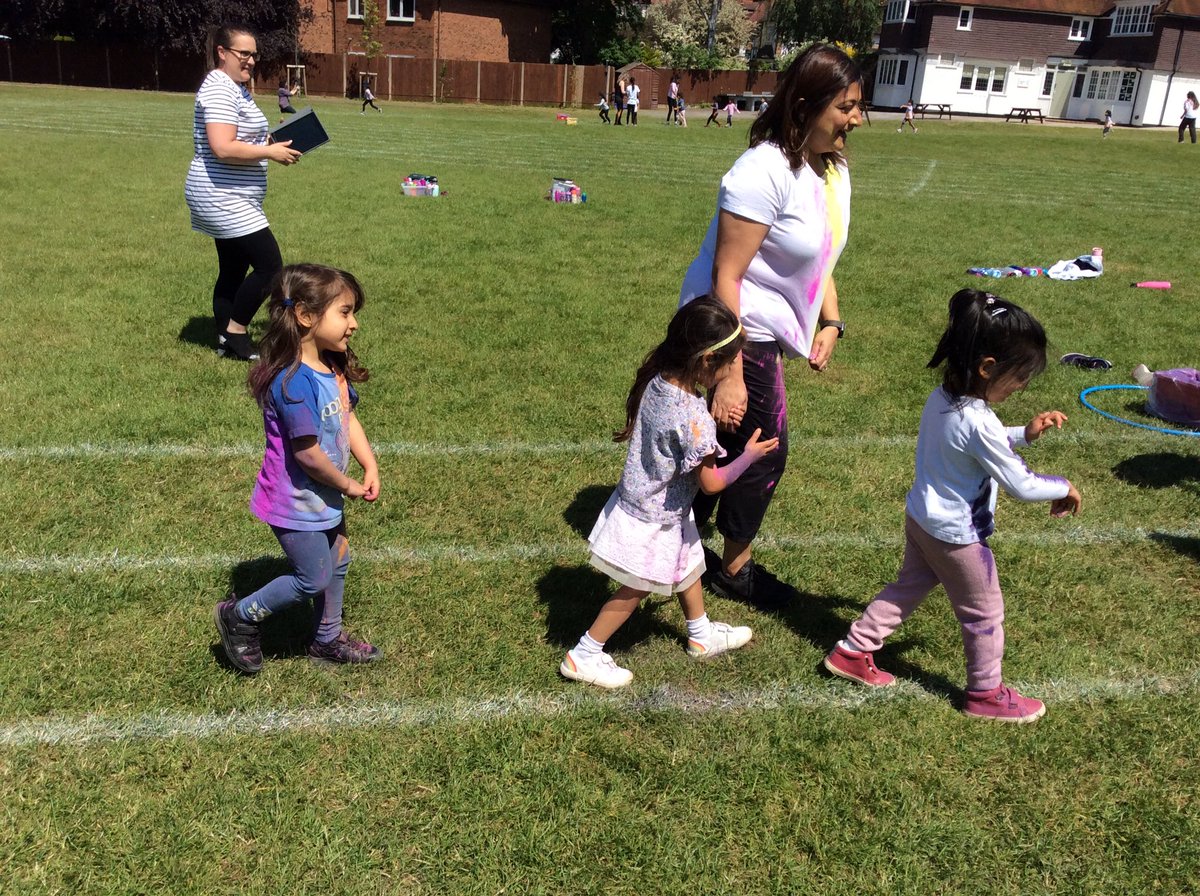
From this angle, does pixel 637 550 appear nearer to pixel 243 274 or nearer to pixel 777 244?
pixel 777 244

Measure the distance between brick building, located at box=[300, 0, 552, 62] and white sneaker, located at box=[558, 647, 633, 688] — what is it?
50.8 meters

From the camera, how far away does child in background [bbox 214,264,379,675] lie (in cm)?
312

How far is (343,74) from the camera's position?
46375mm

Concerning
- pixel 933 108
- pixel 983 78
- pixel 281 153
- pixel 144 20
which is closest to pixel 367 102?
pixel 144 20

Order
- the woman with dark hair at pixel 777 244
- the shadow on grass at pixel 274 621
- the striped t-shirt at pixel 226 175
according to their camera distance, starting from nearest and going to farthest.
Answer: the woman with dark hair at pixel 777 244 → the shadow on grass at pixel 274 621 → the striped t-shirt at pixel 226 175

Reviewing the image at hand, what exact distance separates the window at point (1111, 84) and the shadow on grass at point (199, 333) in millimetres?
62553

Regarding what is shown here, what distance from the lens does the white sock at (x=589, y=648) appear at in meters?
3.63

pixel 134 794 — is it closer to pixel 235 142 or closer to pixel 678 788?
pixel 678 788

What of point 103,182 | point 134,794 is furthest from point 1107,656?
point 103,182

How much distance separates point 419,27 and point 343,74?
6.04 meters

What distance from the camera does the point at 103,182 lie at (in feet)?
47.5

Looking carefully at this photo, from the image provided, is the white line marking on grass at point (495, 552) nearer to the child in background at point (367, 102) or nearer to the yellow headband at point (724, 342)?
the yellow headband at point (724, 342)

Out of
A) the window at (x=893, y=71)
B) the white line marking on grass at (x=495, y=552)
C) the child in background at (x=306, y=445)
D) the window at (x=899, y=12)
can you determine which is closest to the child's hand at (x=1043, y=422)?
the white line marking on grass at (x=495, y=552)

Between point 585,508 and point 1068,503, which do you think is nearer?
point 1068,503
